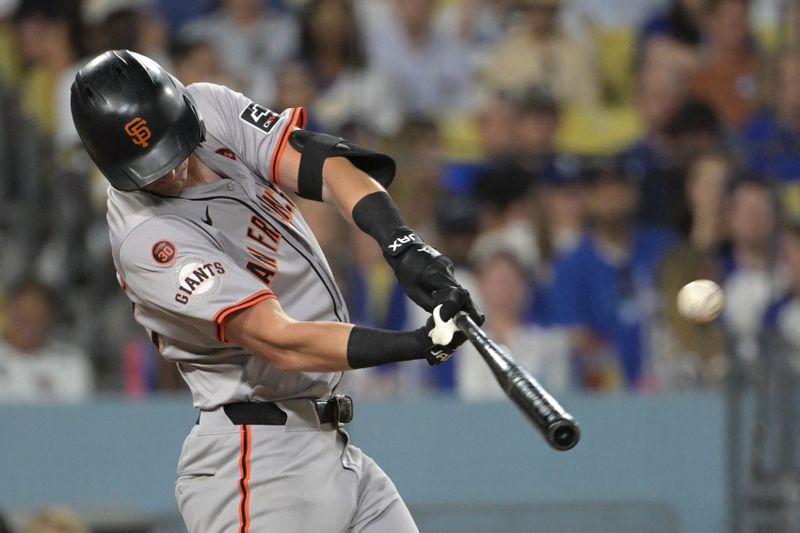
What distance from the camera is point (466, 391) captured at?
7.21 meters

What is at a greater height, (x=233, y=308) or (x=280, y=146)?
(x=280, y=146)

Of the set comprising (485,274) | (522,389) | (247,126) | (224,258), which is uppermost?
(485,274)

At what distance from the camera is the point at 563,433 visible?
2844 millimetres

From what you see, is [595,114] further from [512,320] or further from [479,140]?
[512,320]

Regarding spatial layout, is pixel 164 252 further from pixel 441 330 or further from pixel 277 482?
pixel 441 330

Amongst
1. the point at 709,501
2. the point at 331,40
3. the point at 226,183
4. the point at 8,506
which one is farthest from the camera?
the point at 331,40

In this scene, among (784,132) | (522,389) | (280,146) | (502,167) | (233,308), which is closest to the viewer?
(522,389)

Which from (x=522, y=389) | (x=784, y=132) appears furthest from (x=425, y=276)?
(x=784, y=132)

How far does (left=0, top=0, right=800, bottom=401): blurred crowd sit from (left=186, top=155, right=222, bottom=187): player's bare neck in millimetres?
3198

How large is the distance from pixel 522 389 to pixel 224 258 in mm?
1048

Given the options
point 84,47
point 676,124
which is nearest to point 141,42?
point 84,47

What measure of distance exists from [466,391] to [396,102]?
1950 millimetres

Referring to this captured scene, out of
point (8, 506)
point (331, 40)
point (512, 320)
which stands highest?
point (331, 40)

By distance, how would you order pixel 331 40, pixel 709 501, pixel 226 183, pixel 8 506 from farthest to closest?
pixel 331 40 < pixel 709 501 < pixel 8 506 < pixel 226 183
